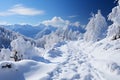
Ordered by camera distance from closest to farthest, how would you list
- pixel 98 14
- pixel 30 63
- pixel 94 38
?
pixel 30 63
pixel 94 38
pixel 98 14

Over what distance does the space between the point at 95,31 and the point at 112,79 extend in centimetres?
6158

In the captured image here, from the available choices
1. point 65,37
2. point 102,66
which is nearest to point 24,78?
point 102,66

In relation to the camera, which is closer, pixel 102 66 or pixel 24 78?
pixel 24 78

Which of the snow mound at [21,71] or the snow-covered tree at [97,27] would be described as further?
the snow-covered tree at [97,27]

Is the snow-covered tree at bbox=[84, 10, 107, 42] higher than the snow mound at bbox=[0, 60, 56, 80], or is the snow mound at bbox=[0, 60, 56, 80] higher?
the snow-covered tree at bbox=[84, 10, 107, 42]

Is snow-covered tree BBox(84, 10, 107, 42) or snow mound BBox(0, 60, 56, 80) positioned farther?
snow-covered tree BBox(84, 10, 107, 42)

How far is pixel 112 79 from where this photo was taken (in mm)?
18969

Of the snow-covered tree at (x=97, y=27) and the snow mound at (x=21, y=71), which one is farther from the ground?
the snow-covered tree at (x=97, y=27)

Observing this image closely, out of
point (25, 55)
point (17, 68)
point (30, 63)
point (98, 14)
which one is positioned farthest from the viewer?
point (98, 14)

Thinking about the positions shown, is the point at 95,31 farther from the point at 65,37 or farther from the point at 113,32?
the point at 65,37

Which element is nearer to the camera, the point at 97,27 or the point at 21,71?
→ the point at 21,71

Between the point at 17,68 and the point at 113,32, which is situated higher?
the point at 113,32

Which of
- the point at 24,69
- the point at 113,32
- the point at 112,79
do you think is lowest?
the point at 112,79

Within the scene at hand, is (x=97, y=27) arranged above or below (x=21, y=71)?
above
